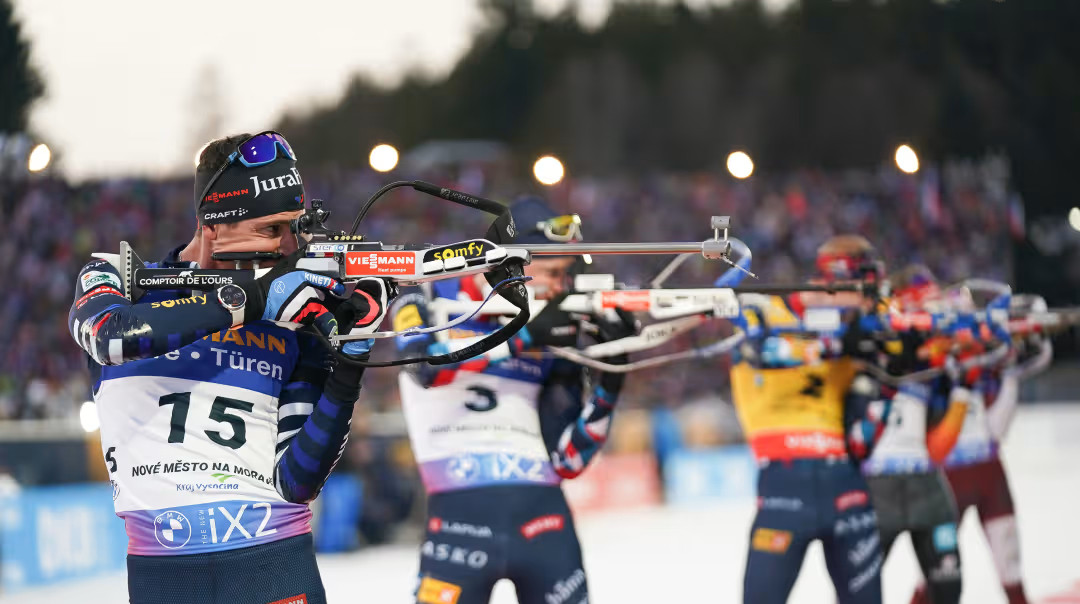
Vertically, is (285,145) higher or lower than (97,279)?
higher

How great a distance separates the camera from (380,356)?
16203mm

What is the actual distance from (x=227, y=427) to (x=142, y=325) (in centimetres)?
41

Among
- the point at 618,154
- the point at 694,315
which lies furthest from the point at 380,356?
the point at 618,154

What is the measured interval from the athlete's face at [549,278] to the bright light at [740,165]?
0.84m

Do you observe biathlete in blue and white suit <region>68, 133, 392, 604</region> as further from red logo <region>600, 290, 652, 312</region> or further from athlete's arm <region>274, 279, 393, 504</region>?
red logo <region>600, 290, 652, 312</region>

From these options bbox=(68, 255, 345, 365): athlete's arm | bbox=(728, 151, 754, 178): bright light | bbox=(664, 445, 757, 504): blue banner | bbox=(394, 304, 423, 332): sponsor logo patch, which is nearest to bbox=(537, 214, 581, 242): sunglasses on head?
bbox=(394, 304, 423, 332): sponsor logo patch

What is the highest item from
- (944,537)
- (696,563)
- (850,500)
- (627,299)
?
(627,299)

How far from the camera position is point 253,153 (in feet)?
10.5

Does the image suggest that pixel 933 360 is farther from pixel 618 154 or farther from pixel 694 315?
pixel 618 154

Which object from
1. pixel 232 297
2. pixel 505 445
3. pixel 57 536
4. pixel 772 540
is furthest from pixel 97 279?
pixel 57 536

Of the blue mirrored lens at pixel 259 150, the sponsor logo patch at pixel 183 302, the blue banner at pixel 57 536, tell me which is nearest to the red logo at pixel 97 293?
the sponsor logo patch at pixel 183 302

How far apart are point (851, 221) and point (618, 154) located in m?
10.0

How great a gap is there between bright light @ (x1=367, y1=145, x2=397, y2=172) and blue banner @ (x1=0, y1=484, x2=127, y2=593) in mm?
5816

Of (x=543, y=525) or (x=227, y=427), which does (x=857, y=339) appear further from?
(x=227, y=427)
